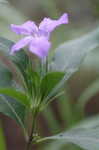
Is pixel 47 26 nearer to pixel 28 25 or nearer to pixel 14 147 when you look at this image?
pixel 28 25

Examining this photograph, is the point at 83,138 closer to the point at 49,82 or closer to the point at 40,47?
the point at 49,82

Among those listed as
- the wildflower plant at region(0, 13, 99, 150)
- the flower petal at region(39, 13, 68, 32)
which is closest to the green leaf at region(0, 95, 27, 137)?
the wildflower plant at region(0, 13, 99, 150)

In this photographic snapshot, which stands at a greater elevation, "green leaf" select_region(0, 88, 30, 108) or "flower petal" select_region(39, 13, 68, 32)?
"flower petal" select_region(39, 13, 68, 32)

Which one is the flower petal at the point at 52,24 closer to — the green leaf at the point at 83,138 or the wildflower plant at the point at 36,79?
the wildflower plant at the point at 36,79

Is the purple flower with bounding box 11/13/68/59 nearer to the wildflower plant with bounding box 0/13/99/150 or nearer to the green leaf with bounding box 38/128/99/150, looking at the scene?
the wildflower plant with bounding box 0/13/99/150

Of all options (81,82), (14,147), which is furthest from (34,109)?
(81,82)

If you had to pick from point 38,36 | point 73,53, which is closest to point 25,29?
point 38,36
